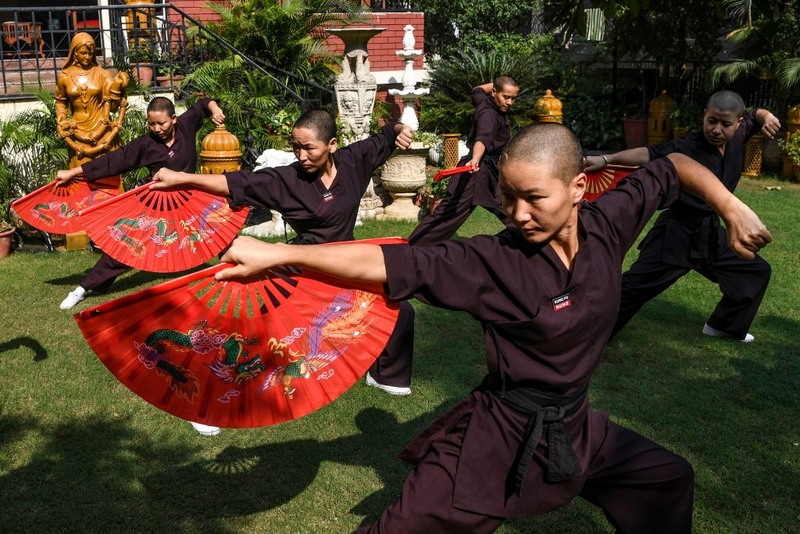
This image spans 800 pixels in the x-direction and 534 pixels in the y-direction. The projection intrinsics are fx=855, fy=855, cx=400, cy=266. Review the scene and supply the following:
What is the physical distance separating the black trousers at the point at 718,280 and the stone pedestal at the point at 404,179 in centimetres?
487

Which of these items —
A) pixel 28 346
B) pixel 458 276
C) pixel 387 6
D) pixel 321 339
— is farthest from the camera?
pixel 387 6

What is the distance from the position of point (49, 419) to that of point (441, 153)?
395 inches

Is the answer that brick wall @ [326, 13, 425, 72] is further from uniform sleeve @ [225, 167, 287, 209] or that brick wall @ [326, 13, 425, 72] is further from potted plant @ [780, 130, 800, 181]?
uniform sleeve @ [225, 167, 287, 209]

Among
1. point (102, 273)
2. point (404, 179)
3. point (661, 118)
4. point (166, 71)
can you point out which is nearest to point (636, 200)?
point (102, 273)

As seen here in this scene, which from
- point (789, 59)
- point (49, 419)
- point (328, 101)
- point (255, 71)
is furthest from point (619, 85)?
point (49, 419)

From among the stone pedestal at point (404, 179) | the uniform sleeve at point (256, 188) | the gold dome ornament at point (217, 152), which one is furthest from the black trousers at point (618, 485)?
the stone pedestal at point (404, 179)

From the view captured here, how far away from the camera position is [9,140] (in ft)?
31.5

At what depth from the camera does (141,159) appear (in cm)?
753

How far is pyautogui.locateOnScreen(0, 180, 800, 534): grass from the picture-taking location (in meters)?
4.21

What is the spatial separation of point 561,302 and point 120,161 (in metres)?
5.42

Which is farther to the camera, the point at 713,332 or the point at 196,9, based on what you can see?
the point at 196,9

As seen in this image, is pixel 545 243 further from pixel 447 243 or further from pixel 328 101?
pixel 328 101

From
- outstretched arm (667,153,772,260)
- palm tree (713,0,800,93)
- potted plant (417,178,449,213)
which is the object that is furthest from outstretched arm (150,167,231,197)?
palm tree (713,0,800,93)

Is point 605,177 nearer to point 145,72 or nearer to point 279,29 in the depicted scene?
point 279,29
